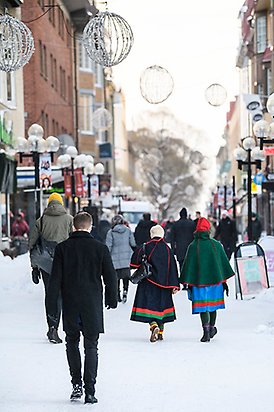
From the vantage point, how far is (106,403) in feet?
30.0

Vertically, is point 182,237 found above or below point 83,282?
below

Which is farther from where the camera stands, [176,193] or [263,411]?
[176,193]

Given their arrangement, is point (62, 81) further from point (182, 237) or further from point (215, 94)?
point (182, 237)

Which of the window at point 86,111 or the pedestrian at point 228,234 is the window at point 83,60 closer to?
the window at point 86,111

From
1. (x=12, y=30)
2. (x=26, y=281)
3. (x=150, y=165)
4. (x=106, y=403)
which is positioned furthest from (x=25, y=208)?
(x=150, y=165)

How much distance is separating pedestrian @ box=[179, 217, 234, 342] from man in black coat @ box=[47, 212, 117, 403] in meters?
4.48

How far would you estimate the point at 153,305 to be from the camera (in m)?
13.7

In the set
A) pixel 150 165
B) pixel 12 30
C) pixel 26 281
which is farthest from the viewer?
pixel 150 165

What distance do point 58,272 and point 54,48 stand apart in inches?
1661

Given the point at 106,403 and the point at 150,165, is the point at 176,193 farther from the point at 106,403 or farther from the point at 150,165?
the point at 106,403

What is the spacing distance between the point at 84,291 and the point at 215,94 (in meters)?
19.3

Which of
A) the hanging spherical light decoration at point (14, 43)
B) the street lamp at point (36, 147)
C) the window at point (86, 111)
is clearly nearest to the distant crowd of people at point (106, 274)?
the street lamp at point (36, 147)

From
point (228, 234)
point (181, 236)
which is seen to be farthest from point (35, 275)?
point (228, 234)

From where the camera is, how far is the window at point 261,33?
64562 millimetres
